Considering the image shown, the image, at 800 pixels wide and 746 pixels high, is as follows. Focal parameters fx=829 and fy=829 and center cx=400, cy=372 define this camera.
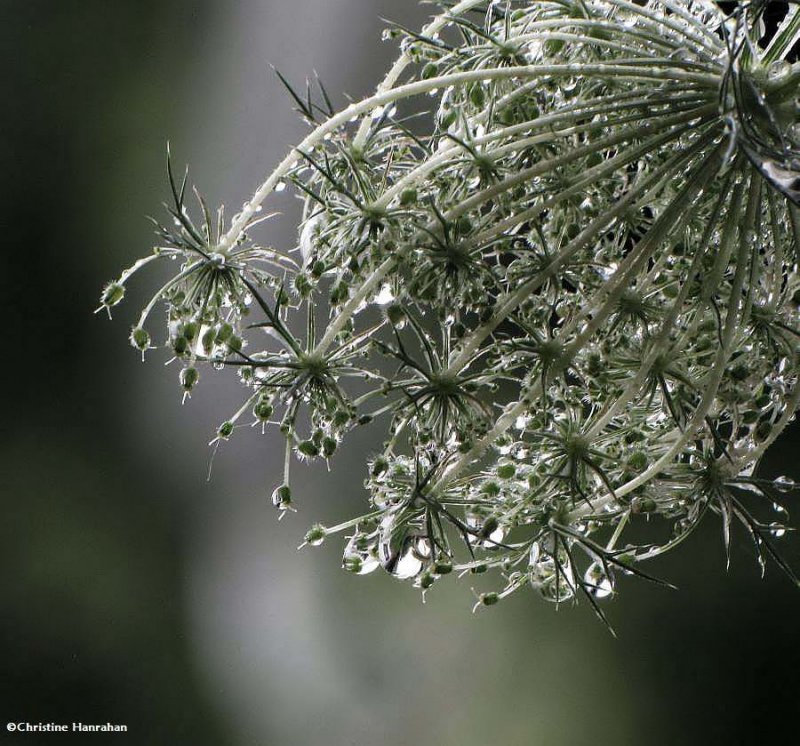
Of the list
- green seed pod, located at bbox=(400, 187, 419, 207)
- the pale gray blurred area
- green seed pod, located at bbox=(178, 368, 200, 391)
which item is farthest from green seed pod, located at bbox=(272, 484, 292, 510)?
the pale gray blurred area

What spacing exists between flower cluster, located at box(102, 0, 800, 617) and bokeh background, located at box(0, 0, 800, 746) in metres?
0.86

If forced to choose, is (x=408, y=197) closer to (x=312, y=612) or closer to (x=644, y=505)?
(x=644, y=505)

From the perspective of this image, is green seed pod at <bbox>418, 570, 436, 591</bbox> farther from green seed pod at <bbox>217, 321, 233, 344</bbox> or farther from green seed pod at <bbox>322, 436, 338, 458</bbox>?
green seed pod at <bbox>217, 321, 233, 344</bbox>

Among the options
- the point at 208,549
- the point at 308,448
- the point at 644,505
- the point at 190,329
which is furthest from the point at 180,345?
the point at 208,549

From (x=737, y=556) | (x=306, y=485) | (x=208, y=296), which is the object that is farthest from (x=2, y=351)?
(x=737, y=556)

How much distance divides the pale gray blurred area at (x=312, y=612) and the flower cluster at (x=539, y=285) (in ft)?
2.85

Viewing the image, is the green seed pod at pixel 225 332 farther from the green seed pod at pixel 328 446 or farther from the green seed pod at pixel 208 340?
the green seed pod at pixel 328 446

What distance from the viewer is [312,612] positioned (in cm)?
158

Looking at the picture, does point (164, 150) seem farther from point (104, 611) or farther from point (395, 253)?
point (395, 253)

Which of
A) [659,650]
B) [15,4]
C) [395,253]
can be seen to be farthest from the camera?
[659,650]

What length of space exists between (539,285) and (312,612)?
1130mm

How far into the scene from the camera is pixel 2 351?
4.79 ft

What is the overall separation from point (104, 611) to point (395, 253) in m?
1.19

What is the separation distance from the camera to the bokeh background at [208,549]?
146cm
